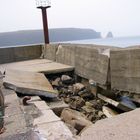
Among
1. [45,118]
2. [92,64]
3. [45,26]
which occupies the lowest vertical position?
[92,64]

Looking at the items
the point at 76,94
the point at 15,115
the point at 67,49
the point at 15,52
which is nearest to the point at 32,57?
the point at 15,52

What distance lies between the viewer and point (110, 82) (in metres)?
7.34

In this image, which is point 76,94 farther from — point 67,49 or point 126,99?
point 67,49

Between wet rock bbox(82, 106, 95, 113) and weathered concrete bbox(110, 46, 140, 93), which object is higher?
weathered concrete bbox(110, 46, 140, 93)

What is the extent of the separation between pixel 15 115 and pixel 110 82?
12.0ft

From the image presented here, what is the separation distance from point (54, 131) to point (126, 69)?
3225mm

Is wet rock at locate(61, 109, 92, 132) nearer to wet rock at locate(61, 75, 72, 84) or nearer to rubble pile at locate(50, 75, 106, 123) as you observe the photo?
rubble pile at locate(50, 75, 106, 123)

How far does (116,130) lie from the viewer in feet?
12.4

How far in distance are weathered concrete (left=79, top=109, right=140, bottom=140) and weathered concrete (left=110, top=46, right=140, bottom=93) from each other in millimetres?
1948

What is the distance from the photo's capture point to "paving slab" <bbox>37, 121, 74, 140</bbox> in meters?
3.63

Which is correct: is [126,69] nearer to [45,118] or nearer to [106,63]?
[106,63]

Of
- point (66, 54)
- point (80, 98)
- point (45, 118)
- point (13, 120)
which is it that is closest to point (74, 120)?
point (45, 118)

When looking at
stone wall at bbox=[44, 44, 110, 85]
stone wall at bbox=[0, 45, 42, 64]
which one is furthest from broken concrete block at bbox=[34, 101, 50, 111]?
stone wall at bbox=[0, 45, 42, 64]

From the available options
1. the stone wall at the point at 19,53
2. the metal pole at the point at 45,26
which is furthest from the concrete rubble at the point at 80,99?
the metal pole at the point at 45,26
